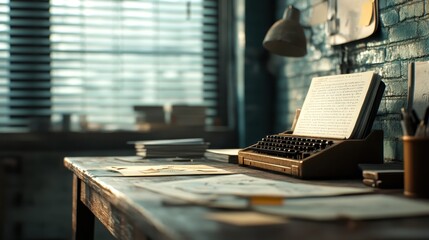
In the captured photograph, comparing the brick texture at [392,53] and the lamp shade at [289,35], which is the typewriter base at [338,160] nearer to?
the brick texture at [392,53]

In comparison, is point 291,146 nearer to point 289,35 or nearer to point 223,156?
point 223,156

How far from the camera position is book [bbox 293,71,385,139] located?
1.75 metres

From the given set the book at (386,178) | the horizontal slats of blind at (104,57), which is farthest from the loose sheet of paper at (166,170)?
the horizontal slats of blind at (104,57)

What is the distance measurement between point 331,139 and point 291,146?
118mm

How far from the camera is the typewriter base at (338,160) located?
62.5 inches

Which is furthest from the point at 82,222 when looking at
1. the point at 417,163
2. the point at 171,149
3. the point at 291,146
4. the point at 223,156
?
the point at 417,163

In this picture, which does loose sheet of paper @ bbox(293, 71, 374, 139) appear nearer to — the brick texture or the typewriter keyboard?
the typewriter keyboard

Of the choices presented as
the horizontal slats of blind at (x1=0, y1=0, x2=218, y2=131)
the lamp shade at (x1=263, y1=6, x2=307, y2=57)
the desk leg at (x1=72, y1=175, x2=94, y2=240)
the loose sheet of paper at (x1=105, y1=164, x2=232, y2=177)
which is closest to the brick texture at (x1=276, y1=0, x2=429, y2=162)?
the lamp shade at (x1=263, y1=6, x2=307, y2=57)

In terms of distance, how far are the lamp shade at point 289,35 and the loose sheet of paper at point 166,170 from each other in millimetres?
804

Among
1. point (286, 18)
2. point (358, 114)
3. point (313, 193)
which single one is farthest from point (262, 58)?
point (313, 193)

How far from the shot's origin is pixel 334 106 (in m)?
1.91

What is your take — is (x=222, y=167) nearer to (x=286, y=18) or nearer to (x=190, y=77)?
(x=286, y=18)

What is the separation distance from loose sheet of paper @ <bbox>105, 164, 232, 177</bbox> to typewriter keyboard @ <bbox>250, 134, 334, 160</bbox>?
16 centimetres

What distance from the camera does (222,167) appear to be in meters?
1.96
